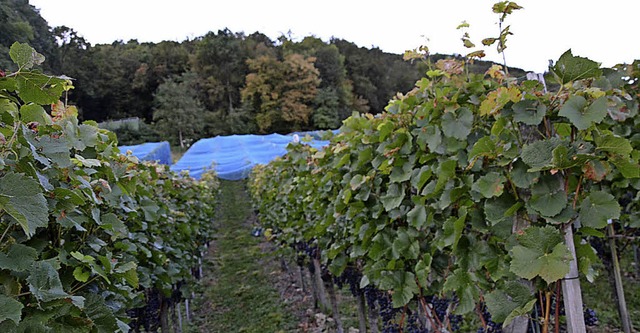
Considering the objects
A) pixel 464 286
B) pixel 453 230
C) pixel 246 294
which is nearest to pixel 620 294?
pixel 464 286

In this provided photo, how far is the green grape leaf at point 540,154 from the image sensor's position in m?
1.23

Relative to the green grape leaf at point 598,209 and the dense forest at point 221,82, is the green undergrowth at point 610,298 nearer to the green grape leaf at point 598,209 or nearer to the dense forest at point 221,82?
the green grape leaf at point 598,209

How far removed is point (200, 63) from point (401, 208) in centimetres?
4341

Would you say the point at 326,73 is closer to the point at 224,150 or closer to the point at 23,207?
the point at 224,150

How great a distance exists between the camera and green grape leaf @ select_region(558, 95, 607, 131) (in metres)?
1.16

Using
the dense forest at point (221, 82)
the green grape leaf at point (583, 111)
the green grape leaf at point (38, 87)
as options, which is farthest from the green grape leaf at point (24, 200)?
the dense forest at point (221, 82)

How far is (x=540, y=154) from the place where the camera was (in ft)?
4.08

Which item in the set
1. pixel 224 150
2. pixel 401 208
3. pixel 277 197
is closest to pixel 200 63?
pixel 224 150

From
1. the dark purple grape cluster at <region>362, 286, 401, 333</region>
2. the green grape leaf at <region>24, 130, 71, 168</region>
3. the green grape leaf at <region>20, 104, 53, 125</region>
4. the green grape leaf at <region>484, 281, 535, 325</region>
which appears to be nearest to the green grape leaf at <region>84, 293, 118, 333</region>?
the green grape leaf at <region>24, 130, 71, 168</region>

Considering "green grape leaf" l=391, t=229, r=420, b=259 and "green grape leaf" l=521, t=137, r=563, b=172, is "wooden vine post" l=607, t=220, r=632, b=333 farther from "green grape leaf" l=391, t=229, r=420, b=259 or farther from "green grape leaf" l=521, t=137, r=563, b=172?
"green grape leaf" l=521, t=137, r=563, b=172

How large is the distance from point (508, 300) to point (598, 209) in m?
0.36

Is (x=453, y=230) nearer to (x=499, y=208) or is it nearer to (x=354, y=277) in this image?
(x=499, y=208)

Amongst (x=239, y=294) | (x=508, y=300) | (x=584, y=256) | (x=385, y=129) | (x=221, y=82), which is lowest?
(x=239, y=294)

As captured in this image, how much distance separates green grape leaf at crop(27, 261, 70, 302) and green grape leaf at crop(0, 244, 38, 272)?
3 cm
